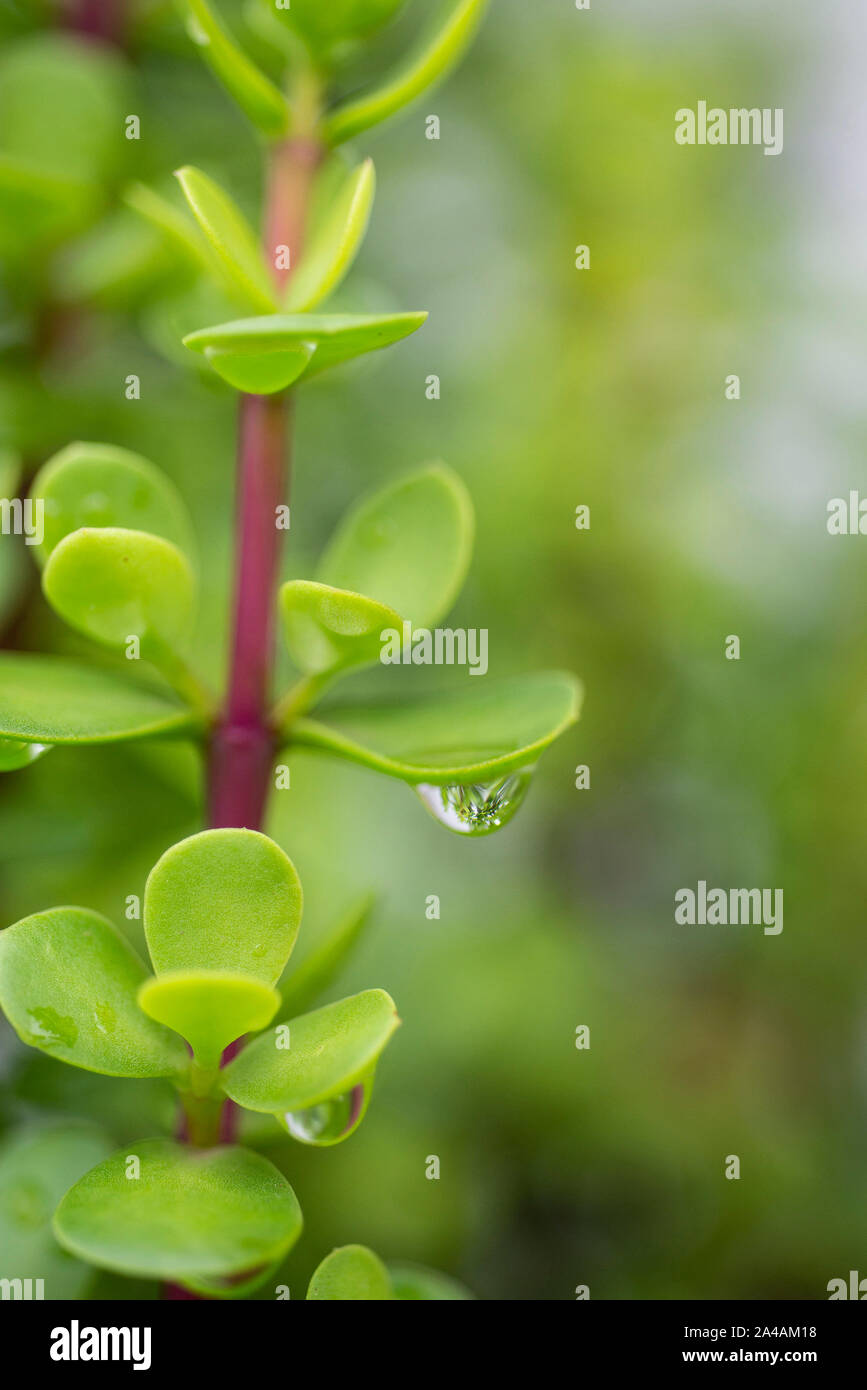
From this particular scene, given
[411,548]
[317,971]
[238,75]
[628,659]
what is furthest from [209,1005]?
[628,659]

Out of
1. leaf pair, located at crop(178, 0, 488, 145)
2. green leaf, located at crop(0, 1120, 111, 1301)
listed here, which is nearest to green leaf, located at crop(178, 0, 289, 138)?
leaf pair, located at crop(178, 0, 488, 145)

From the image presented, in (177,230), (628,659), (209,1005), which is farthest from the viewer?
(628,659)

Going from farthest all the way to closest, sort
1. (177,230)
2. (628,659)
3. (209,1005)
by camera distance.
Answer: (628,659)
(177,230)
(209,1005)

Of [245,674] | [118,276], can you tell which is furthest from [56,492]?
[118,276]

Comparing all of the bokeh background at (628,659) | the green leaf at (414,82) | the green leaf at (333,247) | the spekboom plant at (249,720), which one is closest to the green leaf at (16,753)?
the spekboom plant at (249,720)

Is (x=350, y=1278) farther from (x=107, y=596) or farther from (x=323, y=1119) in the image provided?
(x=107, y=596)

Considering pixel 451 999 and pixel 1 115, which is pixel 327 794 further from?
pixel 1 115

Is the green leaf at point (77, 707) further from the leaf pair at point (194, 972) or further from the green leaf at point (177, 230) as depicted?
the green leaf at point (177, 230)
